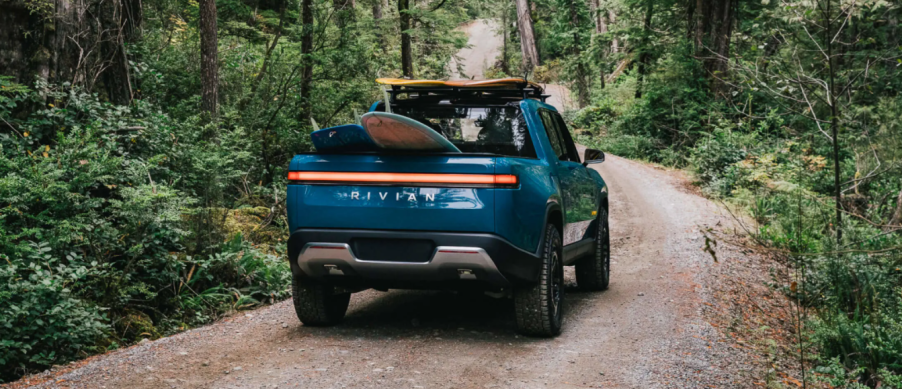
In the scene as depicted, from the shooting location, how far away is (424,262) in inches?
201

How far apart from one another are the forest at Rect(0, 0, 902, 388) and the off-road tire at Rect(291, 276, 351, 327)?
1656 mm

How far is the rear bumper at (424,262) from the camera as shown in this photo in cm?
500

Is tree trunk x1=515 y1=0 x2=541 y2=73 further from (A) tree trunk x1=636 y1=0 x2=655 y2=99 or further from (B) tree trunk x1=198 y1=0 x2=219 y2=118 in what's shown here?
(B) tree trunk x1=198 y1=0 x2=219 y2=118

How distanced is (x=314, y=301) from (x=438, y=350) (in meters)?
1.23

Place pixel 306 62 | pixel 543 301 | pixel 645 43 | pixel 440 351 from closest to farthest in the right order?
pixel 440 351 < pixel 543 301 < pixel 306 62 < pixel 645 43

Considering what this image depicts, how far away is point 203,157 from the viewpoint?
9.41 m

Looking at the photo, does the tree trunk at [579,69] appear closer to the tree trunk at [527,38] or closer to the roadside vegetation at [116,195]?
the tree trunk at [527,38]

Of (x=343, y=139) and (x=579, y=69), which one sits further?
(x=579, y=69)

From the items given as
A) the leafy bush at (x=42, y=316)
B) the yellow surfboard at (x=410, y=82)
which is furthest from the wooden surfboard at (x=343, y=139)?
the leafy bush at (x=42, y=316)

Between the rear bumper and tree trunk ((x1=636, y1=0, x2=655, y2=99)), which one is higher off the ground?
tree trunk ((x1=636, y1=0, x2=655, y2=99))

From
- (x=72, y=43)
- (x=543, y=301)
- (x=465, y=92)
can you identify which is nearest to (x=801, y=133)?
(x=465, y=92)

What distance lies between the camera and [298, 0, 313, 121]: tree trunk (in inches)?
557

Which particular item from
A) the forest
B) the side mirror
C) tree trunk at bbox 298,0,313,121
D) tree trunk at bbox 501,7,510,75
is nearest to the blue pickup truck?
the side mirror

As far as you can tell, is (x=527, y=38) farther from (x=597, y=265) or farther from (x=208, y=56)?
(x=597, y=265)
